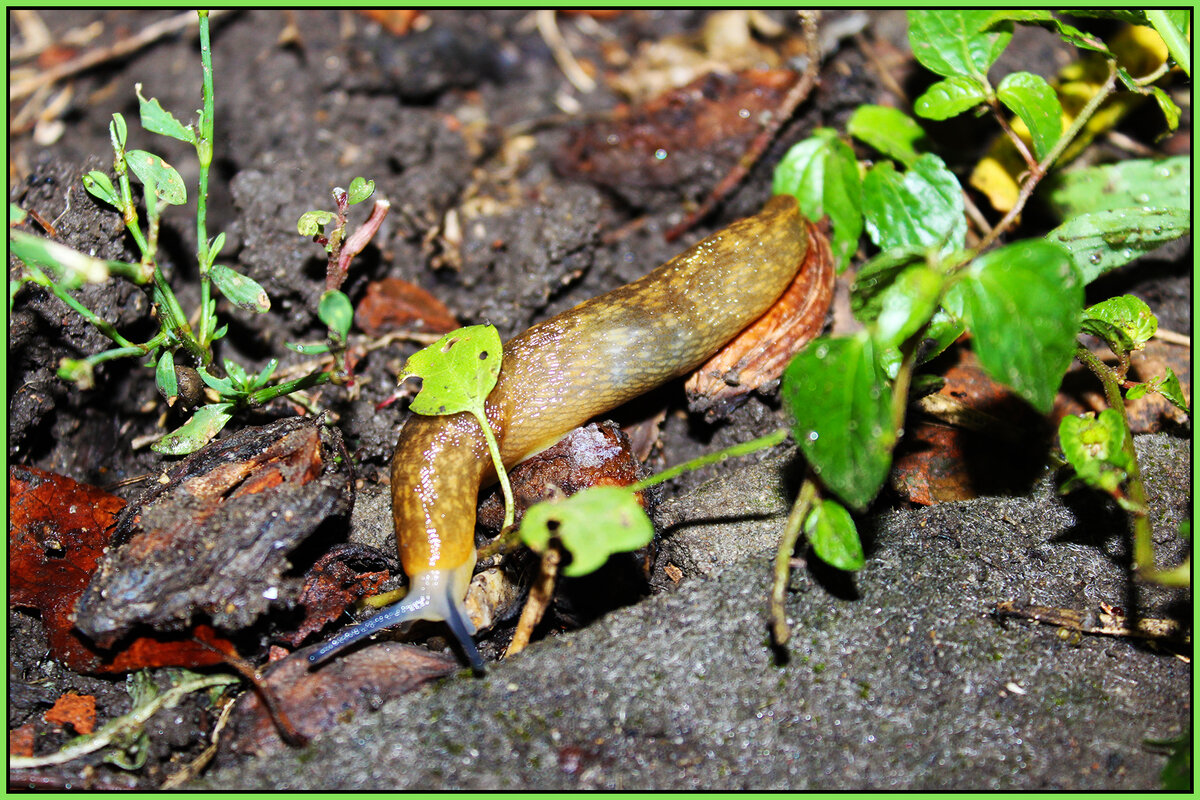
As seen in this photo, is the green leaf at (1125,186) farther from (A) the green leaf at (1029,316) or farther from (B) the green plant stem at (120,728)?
(B) the green plant stem at (120,728)

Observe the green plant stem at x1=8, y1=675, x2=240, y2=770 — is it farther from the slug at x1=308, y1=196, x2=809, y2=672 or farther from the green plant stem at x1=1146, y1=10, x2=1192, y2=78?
the green plant stem at x1=1146, y1=10, x2=1192, y2=78

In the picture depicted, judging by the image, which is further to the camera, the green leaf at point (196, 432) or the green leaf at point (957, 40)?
the green leaf at point (957, 40)

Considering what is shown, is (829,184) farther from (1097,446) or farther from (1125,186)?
(1097,446)

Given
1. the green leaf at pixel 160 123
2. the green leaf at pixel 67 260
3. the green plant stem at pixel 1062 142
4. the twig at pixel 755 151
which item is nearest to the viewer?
the green leaf at pixel 67 260

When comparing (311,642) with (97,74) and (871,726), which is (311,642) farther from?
(97,74)

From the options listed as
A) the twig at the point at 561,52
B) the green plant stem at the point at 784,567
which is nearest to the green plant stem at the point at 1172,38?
the green plant stem at the point at 784,567

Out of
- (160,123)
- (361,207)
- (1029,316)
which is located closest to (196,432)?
(160,123)
